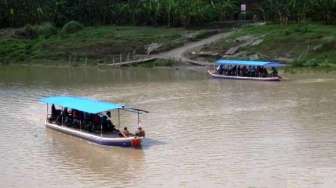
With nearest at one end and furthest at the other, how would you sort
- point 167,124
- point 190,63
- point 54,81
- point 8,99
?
1. point 167,124
2. point 8,99
3. point 54,81
4. point 190,63

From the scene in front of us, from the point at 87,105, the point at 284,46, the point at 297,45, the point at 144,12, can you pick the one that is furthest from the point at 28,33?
the point at 87,105

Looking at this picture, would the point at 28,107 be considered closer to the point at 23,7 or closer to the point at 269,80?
the point at 269,80

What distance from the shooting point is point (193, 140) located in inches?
1149

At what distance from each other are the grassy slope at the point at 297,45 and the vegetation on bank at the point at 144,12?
23.5 ft

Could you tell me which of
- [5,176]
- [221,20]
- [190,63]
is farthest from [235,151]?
[221,20]

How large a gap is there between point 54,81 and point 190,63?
14023 mm

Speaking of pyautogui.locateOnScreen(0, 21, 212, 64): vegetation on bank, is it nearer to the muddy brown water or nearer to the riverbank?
the riverbank

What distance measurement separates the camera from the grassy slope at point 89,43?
67.8 metres

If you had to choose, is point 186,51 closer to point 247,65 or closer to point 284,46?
point 284,46

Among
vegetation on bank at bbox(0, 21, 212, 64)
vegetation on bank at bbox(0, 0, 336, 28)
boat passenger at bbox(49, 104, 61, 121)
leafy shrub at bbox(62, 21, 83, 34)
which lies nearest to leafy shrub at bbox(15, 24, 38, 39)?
vegetation on bank at bbox(0, 21, 212, 64)

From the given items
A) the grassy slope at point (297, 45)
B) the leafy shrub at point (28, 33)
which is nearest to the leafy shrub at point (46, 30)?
the leafy shrub at point (28, 33)

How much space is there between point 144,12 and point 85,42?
989cm

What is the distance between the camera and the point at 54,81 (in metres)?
53.6

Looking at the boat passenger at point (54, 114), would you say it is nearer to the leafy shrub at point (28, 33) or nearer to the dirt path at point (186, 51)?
the dirt path at point (186, 51)
